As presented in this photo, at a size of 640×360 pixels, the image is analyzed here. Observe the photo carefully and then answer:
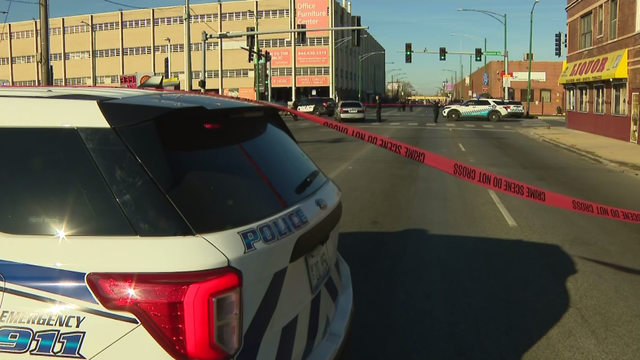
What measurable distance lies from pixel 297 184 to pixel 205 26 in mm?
84141

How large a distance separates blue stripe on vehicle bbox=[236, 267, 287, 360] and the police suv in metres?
45.5

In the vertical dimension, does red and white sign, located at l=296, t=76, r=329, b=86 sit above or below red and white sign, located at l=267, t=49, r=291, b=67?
below

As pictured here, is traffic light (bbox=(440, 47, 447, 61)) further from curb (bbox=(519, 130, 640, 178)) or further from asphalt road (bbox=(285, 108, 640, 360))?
asphalt road (bbox=(285, 108, 640, 360))

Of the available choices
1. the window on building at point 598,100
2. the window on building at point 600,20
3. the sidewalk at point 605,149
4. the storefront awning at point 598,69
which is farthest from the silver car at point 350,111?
the window on building at point 600,20

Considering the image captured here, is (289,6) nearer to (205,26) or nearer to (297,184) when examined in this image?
(205,26)

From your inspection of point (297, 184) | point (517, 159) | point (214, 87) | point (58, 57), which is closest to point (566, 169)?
point (517, 159)

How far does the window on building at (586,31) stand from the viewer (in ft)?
102

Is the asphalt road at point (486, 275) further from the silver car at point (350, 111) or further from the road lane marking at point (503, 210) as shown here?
the silver car at point (350, 111)

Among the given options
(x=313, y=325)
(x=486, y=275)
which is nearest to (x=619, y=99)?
(x=486, y=275)

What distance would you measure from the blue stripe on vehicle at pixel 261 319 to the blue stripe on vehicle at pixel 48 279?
550mm

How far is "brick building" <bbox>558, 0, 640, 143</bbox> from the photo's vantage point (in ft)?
81.1

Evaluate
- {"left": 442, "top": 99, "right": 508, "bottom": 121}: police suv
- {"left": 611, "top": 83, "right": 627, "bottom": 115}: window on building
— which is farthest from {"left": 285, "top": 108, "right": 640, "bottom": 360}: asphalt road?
{"left": 442, "top": 99, "right": 508, "bottom": 121}: police suv

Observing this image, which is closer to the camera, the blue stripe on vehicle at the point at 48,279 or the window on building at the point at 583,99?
the blue stripe on vehicle at the point at 48,279

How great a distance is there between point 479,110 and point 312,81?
39.3 m
